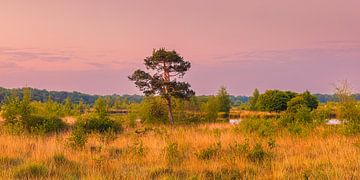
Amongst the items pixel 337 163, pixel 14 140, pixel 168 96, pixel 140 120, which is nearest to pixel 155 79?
pixel 168 96

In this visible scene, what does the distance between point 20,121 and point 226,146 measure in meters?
11.8

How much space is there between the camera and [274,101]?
79312 millimetres

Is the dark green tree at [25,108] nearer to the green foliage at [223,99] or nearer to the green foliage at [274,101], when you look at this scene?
the green foliage at [223,99]

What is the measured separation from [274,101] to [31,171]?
7565cm

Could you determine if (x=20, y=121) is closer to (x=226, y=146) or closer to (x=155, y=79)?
(x=226, y=146)

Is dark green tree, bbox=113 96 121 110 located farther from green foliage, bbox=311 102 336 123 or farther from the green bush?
green foliage, bbox=311 102 336 123

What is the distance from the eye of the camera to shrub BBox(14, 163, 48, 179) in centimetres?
759

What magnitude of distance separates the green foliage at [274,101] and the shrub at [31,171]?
74.4 meters

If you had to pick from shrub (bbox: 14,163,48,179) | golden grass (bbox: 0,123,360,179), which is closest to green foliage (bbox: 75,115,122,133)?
golden grass (bbox: 0,123,360,179)

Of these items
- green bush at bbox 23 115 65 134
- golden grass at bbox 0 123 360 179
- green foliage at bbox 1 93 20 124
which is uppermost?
green foliage at bbox 1 93 20 124

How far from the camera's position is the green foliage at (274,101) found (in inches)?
3110

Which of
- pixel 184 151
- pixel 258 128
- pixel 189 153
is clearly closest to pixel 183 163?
pixel 189 153

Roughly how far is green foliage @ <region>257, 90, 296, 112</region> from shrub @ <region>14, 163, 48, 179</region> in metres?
74.4

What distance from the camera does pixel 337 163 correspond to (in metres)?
8.83
